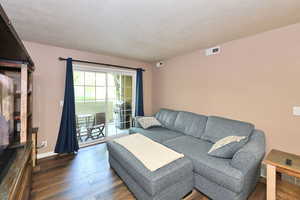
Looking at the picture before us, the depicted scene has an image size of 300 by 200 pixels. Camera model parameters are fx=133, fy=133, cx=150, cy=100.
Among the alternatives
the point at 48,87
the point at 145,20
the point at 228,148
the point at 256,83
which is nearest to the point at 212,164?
the point at 228,148

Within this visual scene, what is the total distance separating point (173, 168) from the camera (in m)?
1.59

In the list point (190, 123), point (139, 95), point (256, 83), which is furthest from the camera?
point (139, 95)

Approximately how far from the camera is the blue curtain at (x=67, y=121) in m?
2.80

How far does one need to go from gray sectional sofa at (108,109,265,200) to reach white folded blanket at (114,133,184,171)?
8cm

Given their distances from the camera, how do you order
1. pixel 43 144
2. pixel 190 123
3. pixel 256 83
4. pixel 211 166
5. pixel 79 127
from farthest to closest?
pixel 79 127, pixel 190 123, pixel 43 144, pixel 256 83, pixel 211 166

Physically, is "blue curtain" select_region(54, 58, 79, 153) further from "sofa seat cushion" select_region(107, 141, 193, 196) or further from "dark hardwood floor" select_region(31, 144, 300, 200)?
"sofa seat cushion" select_region(107, 141, 193, 196)

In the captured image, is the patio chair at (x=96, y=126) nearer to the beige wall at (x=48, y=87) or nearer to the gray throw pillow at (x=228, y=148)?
the beige wall at (x=48, y=87)

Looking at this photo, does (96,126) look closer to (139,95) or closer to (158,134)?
(139,95)

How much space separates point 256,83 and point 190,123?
53.8 inches

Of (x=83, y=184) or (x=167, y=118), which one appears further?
(x=167, y=118)

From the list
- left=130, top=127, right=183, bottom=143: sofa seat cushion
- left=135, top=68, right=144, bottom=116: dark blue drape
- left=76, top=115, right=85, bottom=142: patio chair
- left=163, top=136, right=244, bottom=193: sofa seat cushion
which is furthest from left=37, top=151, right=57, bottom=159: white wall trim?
left=163, top=136, right=244, bottom=193: sofa seat cushion

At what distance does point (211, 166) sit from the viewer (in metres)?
1.66

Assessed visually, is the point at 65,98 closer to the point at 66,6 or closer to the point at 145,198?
the point at 66,6

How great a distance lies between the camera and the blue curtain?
Result: 280 centimetres
